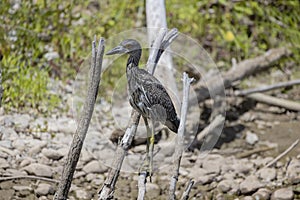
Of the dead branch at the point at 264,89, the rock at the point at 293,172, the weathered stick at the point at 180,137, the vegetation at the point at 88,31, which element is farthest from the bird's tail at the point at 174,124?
the dead branch at the point at 264,89

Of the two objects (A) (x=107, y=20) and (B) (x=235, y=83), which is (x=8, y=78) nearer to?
(A) (x=107, y=20)

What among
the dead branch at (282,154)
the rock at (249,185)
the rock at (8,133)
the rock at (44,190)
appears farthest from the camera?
the dead branch at (282,154)

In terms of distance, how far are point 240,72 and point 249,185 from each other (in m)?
1.68

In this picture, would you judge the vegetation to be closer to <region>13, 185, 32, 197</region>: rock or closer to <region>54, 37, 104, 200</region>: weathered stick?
<region>13, 185, 32, 197</region>: rock

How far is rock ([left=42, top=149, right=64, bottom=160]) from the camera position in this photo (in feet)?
14.9

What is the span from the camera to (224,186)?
4414mm

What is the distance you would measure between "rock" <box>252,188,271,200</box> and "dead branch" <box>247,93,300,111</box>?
1.57 m

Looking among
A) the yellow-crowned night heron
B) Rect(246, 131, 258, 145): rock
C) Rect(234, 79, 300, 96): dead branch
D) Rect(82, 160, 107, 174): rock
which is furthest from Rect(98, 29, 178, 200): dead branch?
Rect(234, 79, 300, 96): dead branch

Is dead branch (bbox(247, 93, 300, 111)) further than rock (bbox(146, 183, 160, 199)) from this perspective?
Yes

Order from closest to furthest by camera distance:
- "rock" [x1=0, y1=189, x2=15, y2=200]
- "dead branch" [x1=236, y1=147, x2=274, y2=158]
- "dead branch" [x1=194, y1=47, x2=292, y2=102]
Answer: "rock" [x1=0, y1=189, x2=15, y2=200] < "dead branch" [x1=236, y1=147, x2=274, y2=158] < "dead branch" [x1=194, y1=47, x2=292, y2=102]

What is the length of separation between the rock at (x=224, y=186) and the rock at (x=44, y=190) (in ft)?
3.92

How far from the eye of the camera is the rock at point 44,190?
13.1ft

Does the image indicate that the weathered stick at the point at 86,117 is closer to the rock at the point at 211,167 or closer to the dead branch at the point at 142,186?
the dead branch at the point at 142,186

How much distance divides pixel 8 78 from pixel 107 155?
1146mm
